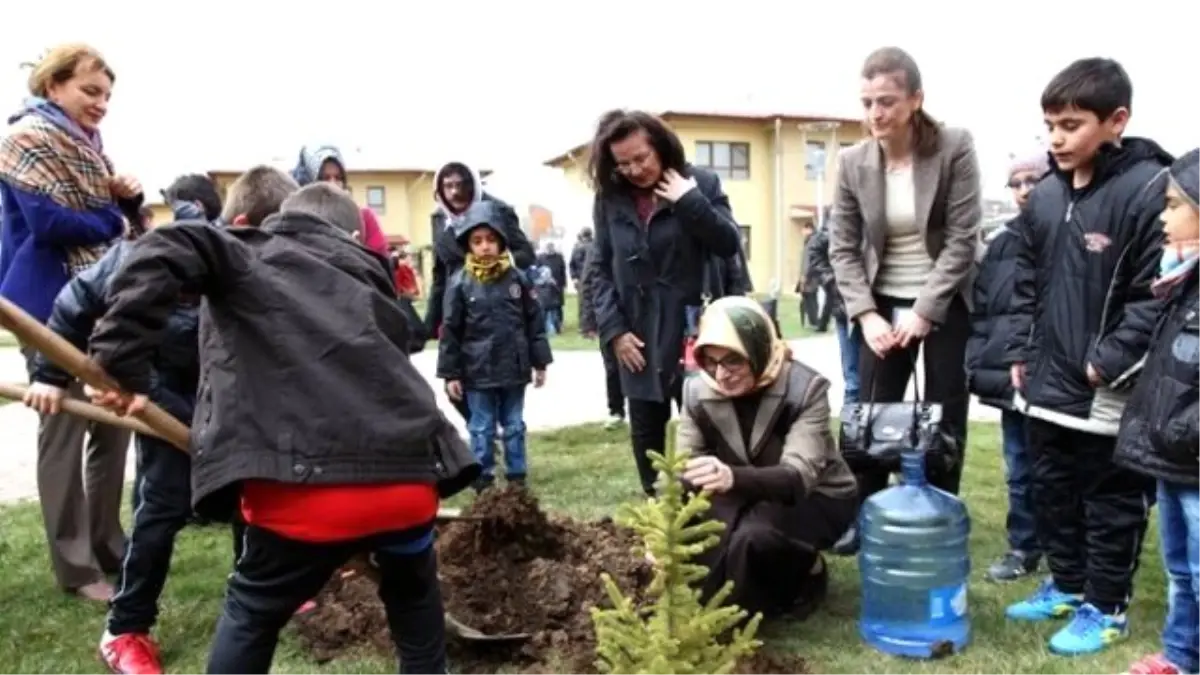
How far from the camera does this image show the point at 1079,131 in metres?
3.58

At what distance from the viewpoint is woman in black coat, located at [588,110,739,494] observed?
177 inches

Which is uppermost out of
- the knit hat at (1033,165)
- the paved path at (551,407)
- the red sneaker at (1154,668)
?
the knit hat at (1033,165)

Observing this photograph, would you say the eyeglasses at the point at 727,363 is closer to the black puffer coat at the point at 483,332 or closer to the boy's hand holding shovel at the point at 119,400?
the boy's hand holding shovel at the point at 119,400

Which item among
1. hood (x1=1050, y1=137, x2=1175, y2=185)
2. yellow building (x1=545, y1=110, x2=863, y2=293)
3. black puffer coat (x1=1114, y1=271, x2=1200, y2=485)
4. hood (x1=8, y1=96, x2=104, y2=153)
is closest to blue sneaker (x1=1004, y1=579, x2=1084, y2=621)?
black puffer coat (x1=1114, y1=271, x2=1200, y2=485)

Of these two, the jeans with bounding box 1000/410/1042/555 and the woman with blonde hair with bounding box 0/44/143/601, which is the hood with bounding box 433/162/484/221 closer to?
the woman with blonde hair with bounding box 0/44/143/601

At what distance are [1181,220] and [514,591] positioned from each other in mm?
2527

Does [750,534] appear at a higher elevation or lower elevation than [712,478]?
lower

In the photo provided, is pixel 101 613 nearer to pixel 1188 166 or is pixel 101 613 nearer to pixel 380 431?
pixel 380 431

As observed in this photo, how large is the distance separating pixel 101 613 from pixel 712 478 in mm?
2535

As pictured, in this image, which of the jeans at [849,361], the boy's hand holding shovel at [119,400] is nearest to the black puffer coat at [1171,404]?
the boy's hand holding shovel at [119,400]

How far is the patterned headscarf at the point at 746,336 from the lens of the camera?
3.64 meters

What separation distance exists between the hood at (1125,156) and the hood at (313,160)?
389 cm

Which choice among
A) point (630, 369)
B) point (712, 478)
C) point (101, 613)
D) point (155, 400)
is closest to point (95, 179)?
point (155, 400)

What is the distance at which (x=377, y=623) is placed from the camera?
12.5 feet
